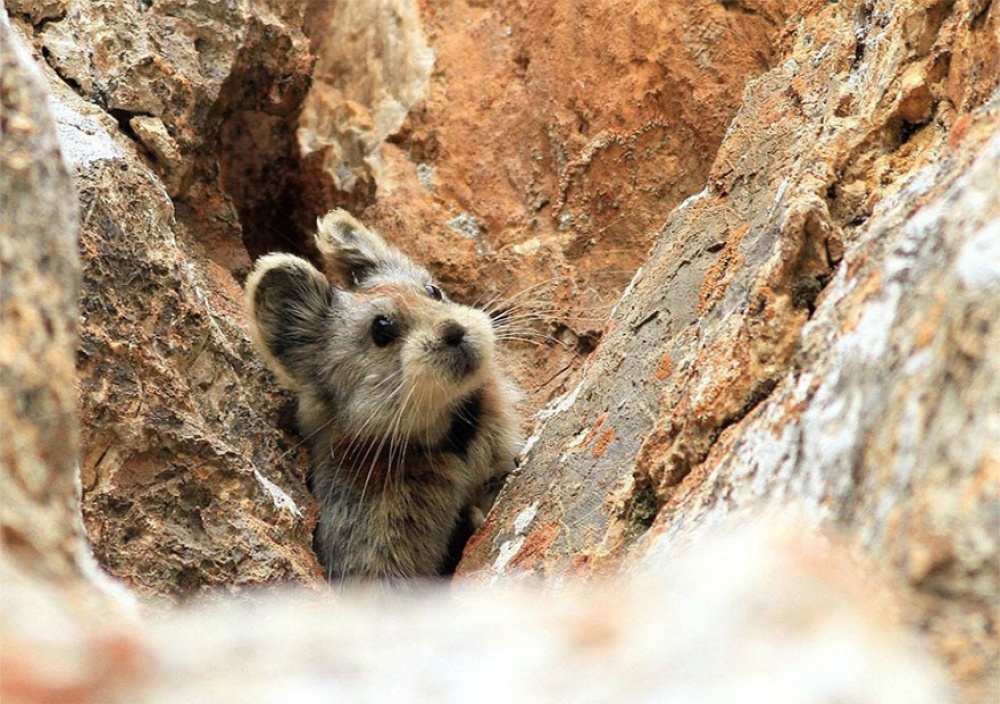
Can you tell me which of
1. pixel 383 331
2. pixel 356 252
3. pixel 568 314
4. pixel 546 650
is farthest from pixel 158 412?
pixel 546 650

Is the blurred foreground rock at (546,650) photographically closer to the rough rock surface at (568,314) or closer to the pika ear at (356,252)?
the rough rock surface at (568,314)

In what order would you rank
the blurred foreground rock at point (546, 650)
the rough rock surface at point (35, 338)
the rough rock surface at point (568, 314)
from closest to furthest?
the blurred foreground rock at point (546, 650) < the rough rock surface at point (568, 314) < the rough rock surface at point (35, 338)

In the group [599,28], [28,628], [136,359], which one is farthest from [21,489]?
[599,28]

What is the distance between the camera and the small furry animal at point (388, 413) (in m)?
6.58

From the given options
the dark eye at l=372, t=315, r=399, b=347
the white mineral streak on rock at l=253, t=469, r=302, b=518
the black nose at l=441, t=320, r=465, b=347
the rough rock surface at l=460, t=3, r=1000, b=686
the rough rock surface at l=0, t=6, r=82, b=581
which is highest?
the rough rock surface at l=460, t=3, r=1000, b=686

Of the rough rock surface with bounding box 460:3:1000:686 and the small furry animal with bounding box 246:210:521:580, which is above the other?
the rough rock surface with bounding box 460:3:1000:686

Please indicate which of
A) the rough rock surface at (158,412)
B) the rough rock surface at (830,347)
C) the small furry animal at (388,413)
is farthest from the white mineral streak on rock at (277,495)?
the rough rock surface at (830,347)

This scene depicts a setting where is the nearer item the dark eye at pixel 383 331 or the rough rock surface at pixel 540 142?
the dark eye at pixel 383 331

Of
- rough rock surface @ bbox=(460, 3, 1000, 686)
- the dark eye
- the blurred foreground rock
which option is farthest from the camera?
the dark eye

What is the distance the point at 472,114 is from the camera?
8430mm

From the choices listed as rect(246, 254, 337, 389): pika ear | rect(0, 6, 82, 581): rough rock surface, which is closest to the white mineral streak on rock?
rect(246, 254, 337, 389): pika ear

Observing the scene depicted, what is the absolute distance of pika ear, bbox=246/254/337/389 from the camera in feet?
21.9

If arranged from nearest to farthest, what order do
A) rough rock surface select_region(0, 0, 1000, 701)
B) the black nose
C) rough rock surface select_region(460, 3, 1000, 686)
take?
rough rock surface select_region(0, 0, 1000, 701), rough rock surface select_region(460, 3, 1000, 686), the black nose

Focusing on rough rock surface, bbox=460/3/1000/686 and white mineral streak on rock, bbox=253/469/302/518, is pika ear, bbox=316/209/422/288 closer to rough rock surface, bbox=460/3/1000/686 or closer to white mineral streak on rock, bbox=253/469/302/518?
rough rock surface, bbox=460/3/1000/686
